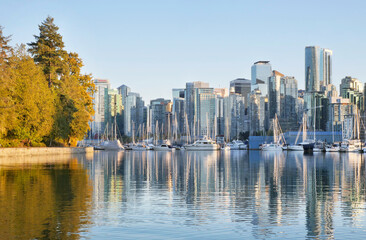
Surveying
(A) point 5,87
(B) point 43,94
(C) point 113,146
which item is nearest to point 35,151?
(B) point 43,94

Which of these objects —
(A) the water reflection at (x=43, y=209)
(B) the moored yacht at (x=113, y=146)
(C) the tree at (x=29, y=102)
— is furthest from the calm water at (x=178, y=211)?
(B) the moored yacht at (x=113, y=146)

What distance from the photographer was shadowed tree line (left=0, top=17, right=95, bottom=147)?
6750 cm

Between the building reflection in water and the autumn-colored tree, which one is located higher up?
the autumn-colored tree

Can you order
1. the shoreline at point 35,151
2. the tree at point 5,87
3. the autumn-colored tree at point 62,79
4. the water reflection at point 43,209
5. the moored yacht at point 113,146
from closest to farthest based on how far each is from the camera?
the water reflection at point 43,209
the tree at point 5,87
the shoreline at point 35,151
the autumn-colored tree at point 62,79
the moored yacht at point 113,146

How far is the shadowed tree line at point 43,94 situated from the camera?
221ft

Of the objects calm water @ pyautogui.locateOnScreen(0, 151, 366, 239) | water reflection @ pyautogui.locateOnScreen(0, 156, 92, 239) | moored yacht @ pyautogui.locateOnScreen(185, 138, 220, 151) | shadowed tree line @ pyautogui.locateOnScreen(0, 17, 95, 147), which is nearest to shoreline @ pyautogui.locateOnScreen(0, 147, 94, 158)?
shadowed tree line @ pyautogui.locateOnScreen(0, 17, 95, 147)

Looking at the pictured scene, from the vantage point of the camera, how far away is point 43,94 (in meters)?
79.5

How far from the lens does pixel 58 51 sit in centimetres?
9806

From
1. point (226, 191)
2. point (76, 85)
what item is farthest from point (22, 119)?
point (226, 191)

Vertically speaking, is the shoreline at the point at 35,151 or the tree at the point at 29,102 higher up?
the tree at the point at 29,102

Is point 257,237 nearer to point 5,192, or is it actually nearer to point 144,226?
point 144,226

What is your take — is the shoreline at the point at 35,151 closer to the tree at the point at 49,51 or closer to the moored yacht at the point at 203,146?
the tree at the point at 49,51

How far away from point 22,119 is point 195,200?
57.8 metres

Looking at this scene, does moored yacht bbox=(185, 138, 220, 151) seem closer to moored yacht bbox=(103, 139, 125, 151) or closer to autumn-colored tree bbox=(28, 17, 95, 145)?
moored yacht bbox=(103, 139, 125, 151)
